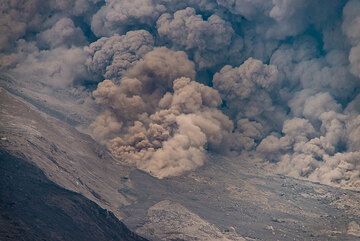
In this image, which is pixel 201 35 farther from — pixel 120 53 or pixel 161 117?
pixel 161 117

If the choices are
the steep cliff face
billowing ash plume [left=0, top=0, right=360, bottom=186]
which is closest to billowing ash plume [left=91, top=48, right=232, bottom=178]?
billowing ash plume [left=0, top=0, right=360, bottom=186]

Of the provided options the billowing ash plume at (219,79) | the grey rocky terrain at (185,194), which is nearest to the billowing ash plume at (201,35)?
the billowing ash plume at (219,79)

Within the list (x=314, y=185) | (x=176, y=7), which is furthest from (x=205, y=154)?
(x=176, y=7)

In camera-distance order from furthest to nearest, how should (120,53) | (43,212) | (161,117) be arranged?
(120,53), (161,117), (43,212)

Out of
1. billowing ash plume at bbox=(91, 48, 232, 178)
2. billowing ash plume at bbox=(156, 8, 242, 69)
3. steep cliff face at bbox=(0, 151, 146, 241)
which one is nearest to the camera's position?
steep cliff face at bbox=(0, 151, 146, 241)

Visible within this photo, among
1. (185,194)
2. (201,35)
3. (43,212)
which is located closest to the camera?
(43,212)

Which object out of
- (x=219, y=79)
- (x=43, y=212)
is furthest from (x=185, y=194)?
(x=219, y=79)

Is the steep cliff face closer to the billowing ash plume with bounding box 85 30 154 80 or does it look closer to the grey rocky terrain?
the grey rocky terrain

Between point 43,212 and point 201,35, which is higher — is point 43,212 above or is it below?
below

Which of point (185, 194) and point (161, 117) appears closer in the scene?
point (185, 194)
